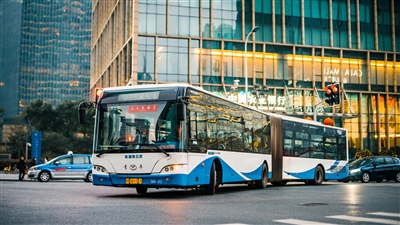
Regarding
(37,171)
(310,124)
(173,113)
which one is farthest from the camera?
(37,171)

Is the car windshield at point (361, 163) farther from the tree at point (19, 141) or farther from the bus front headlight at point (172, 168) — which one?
the tree at point (19, 141)

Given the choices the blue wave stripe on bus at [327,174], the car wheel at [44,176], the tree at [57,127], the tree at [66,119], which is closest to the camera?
the blue wave stripe on bus at [327,174]

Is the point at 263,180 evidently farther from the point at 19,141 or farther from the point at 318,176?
the point at 19,141

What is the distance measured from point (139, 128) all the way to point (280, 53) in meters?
45.9

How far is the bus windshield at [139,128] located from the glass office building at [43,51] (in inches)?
6211

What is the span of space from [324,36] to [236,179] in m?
45.5

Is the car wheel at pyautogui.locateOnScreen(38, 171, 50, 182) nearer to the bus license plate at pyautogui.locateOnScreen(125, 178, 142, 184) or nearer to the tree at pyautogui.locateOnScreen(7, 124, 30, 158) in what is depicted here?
the bus license plate at pyautogui.locateOnScreen(125, 178, 142, 184)

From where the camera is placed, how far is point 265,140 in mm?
22109

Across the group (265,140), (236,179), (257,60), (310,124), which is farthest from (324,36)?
(236,179)

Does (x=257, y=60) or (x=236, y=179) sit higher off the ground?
(x=257, y=60)

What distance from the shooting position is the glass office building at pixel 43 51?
559 ft

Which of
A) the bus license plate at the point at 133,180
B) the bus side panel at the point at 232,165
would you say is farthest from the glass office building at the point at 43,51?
the bus license plate at the point at 133,180

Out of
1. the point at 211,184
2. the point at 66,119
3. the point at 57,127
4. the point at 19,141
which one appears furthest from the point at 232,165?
the point at 19,141

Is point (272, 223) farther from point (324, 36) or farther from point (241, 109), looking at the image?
point (324, 36)
